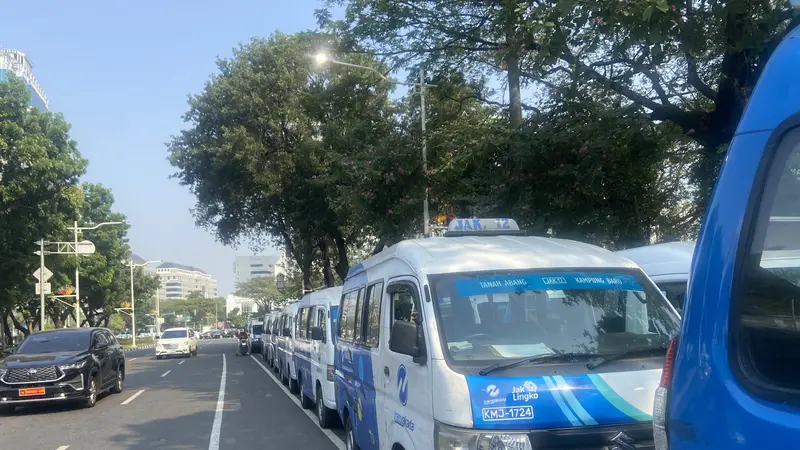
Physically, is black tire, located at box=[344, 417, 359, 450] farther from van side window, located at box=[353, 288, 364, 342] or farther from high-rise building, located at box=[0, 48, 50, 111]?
high-rise building, located at box=[0, 48, 50, 111]

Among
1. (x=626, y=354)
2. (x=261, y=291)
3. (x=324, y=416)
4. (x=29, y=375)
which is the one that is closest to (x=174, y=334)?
(x=29, y=375)

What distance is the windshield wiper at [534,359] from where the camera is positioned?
429 cm

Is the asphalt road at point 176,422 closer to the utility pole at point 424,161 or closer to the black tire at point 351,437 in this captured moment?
the black tire at point 351,437

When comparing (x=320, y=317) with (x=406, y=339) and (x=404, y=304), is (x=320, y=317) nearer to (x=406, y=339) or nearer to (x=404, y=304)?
(x=404, y=304)

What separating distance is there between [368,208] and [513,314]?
47.2ft

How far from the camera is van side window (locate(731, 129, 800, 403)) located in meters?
1.99

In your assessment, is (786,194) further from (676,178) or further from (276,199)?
(276,199)

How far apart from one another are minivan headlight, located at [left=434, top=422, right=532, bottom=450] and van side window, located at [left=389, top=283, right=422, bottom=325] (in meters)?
0.98

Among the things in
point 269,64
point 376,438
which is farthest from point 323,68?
point 376,438

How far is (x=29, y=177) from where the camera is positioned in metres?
27.5

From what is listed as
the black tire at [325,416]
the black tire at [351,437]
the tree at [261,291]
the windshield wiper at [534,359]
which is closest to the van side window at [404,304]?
the windshield wiper at [534,359]

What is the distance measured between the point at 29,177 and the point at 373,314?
83.6ft

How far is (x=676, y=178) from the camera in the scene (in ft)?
63.5

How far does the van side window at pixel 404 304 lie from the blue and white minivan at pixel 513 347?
2 centimetres
